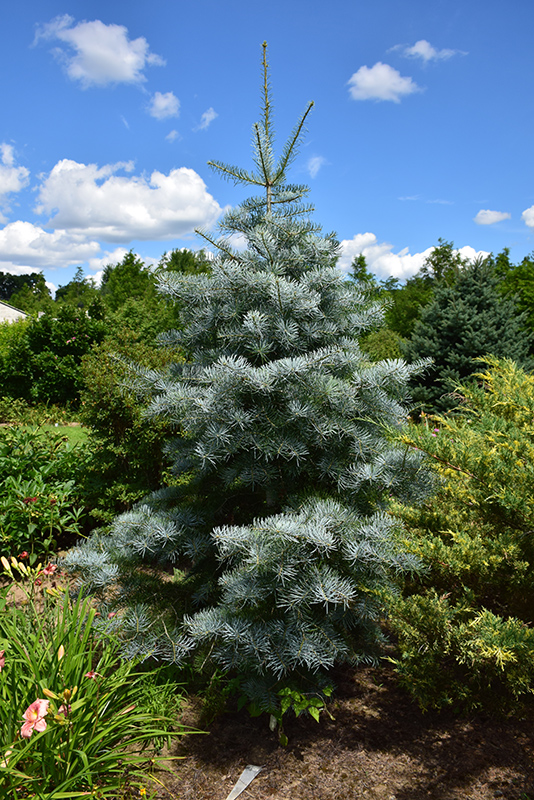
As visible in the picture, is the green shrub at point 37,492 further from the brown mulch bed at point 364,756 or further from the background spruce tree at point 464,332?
the background spruce tree at point 464,332

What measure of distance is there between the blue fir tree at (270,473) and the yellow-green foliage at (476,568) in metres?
0.21

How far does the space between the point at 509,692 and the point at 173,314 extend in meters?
14.5

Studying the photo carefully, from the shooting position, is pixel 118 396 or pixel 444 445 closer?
pixel 444 445

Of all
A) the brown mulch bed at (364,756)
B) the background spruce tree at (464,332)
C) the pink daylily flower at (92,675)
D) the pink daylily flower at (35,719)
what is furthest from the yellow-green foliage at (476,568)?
the background spruce tree at (464,332)

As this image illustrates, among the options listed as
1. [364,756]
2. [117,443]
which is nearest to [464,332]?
[117,443]

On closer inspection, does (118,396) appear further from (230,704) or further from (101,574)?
(230,704)

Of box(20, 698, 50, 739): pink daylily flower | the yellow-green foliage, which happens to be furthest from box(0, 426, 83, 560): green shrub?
the yellow-green foliage

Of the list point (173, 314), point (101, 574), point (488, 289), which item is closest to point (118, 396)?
point (101, 574)

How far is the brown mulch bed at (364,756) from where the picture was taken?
8.15 feet

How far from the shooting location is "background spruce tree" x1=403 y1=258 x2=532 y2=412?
8594mm

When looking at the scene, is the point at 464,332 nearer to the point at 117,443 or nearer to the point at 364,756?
the point at 117,443

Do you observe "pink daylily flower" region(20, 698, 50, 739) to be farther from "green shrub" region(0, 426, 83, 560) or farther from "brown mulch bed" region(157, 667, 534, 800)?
"green shrub" region(0, 426, 83, 560)

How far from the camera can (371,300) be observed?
3.31 metres

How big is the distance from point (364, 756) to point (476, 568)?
117 cm
